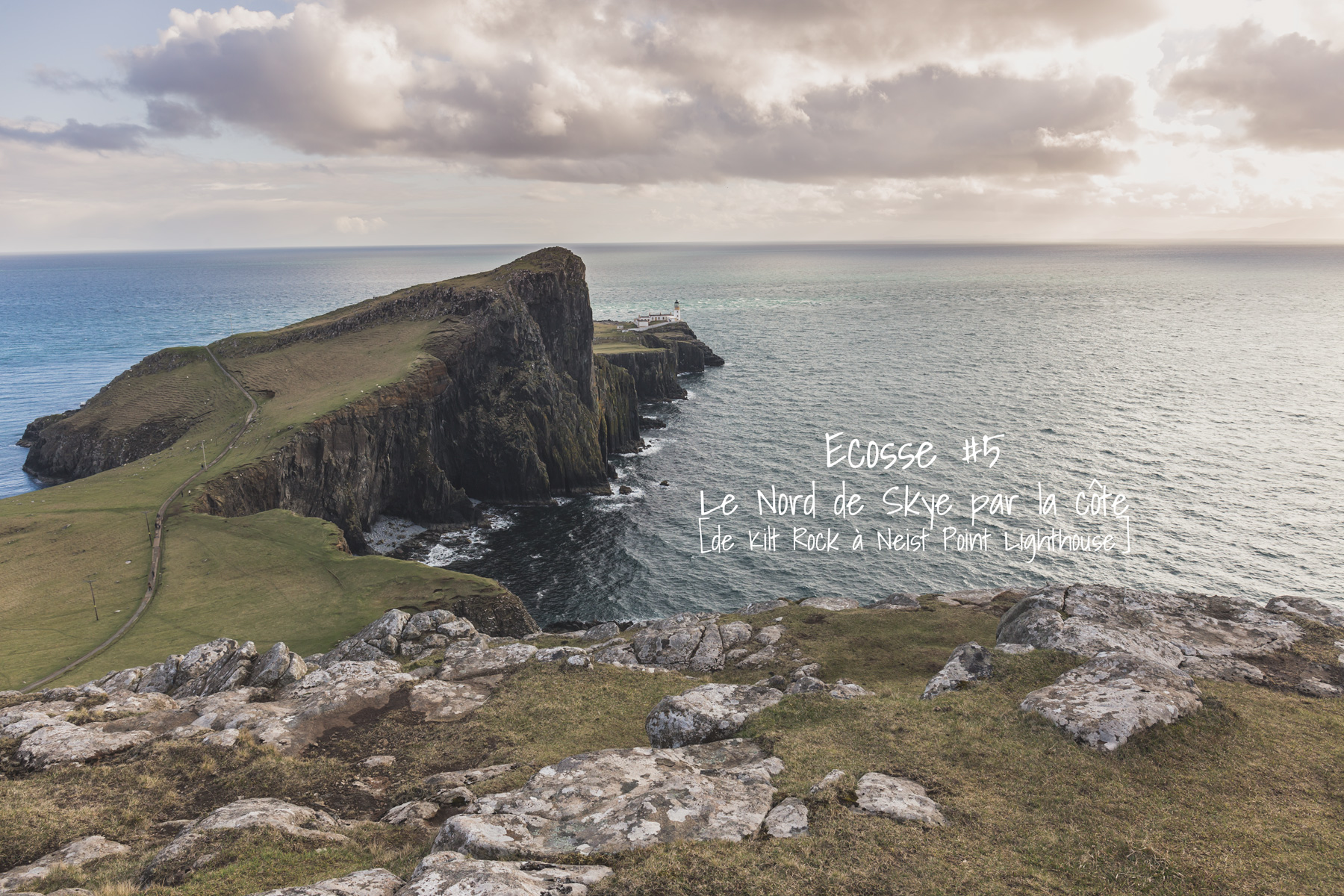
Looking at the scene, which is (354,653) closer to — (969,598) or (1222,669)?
(969,598)

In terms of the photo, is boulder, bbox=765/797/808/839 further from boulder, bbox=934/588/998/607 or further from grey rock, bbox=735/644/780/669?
boulder, bbox=934/588/998/607

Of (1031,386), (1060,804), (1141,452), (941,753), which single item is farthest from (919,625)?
(1031,386)

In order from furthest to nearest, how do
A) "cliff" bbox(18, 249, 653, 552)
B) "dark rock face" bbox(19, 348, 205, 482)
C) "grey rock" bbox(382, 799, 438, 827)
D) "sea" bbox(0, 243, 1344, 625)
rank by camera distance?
"dark rock face" bbox(19, 348, 205, 482) → "cliff" bbox(18, 249, 653, 552) → "sea" bbox(0, 243, 1344, 625) → "grey rock" bbox(382, 799, 438, 827)

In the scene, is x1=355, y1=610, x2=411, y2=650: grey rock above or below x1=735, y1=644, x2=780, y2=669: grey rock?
above

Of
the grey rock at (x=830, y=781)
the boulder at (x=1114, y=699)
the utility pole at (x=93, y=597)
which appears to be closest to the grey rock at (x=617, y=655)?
the grey rock at (x=830, y=781)

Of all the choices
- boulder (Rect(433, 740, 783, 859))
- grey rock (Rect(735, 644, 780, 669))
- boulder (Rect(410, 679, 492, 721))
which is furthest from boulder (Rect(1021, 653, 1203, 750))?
boulder (Rect(410, 679, 492, 721))

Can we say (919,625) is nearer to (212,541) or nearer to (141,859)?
(141,859)

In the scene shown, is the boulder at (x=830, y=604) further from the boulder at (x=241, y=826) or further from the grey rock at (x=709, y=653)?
the boulder at (x=241, y=826)
